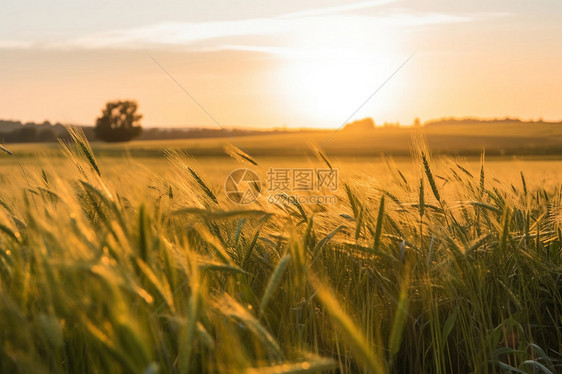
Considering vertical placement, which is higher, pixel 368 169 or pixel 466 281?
pixel 368 169

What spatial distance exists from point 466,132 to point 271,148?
1577cm

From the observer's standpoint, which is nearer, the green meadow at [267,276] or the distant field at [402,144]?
the green meadow at [267,276]

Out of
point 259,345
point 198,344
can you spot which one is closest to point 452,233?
point 259,345

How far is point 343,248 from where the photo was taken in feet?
6.22

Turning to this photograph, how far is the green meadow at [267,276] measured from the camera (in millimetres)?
1063

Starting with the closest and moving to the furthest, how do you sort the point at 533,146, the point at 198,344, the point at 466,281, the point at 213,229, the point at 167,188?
the point at 198,344, the point at 466,281, the point at 213,229, the point at 167,188, the point at 533,146

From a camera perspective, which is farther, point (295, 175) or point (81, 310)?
point (295, 175)

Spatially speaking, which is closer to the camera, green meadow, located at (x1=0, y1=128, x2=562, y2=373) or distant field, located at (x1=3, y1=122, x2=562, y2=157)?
green meadow, located at (x1=0, y1=128, x2=562, y2=373)

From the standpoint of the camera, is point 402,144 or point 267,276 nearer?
point 267,276

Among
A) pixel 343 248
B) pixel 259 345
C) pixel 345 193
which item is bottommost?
pixel 259 345

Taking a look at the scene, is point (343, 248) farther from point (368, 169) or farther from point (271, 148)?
point (271, 148)

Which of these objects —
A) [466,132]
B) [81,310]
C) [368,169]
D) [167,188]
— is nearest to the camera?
[81,310]

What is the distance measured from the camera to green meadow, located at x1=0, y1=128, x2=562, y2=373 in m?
1.06

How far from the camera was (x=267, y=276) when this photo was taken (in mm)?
1828
